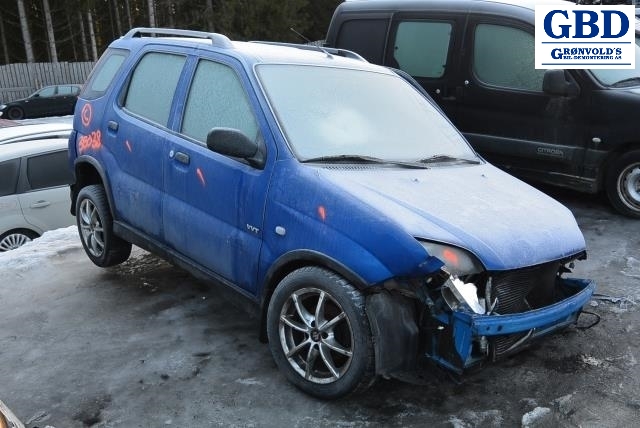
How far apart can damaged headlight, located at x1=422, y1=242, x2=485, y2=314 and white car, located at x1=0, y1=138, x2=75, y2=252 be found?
6.13m

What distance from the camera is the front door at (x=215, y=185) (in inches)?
141

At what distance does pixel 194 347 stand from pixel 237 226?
2.91 ft

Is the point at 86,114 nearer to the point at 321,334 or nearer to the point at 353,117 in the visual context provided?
the point at 353,117

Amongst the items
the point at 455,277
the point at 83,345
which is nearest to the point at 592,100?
the point at 455,277

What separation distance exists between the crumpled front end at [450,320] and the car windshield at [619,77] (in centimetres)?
378

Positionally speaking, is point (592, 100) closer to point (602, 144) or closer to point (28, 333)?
point (602, 144)

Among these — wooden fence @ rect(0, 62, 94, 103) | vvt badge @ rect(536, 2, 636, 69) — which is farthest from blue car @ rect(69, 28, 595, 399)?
wooden fence @ rect(0, 62, 94, 103)

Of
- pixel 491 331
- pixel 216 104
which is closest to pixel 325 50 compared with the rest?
pixel 216 104

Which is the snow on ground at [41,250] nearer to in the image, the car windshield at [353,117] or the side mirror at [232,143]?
the side mirror at [232,143]

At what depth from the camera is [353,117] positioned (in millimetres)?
3893

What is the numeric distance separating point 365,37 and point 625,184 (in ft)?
10.9

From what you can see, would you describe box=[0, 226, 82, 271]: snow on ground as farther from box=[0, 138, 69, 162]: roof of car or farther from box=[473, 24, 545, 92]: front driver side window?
box=[473, 24, 545, 92]: front driver side window

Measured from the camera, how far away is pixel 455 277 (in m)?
3.00

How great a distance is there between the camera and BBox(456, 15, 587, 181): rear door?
6.25 m
